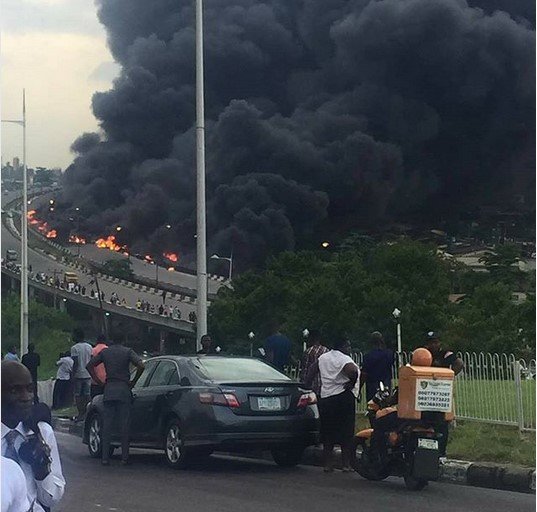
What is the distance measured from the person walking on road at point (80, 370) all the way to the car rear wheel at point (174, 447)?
16.3 ft

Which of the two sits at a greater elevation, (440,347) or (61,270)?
(61,270)

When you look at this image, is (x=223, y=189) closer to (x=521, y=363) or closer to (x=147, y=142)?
(x=147, y=142)

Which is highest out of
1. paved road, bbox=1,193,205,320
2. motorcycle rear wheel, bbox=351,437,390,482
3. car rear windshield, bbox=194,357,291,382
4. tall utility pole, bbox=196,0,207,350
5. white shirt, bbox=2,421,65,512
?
paved road, bbox=1,193,205,320

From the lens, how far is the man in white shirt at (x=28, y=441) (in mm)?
3254

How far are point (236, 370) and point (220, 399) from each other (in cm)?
53

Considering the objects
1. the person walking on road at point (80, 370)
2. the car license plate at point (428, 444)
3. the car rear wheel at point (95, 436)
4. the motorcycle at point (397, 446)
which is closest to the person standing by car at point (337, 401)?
the motorcycle at point (397, 446)

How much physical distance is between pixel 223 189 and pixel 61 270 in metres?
29.3

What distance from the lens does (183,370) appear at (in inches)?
449

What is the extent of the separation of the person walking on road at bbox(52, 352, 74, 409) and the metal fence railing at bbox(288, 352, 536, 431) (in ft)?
20.3

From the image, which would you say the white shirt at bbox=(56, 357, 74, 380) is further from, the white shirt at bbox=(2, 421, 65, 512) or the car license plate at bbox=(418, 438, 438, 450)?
the white shirt at bbox=(2, 421, 65, 512)

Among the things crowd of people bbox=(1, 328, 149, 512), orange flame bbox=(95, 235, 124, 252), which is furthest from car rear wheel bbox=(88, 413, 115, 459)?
orange flame bbox=(95, 235, 124, 252)

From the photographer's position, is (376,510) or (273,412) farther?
(273,412)

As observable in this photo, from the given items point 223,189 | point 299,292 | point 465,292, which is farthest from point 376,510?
point 465,292

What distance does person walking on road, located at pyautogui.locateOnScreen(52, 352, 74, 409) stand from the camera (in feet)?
56.0
